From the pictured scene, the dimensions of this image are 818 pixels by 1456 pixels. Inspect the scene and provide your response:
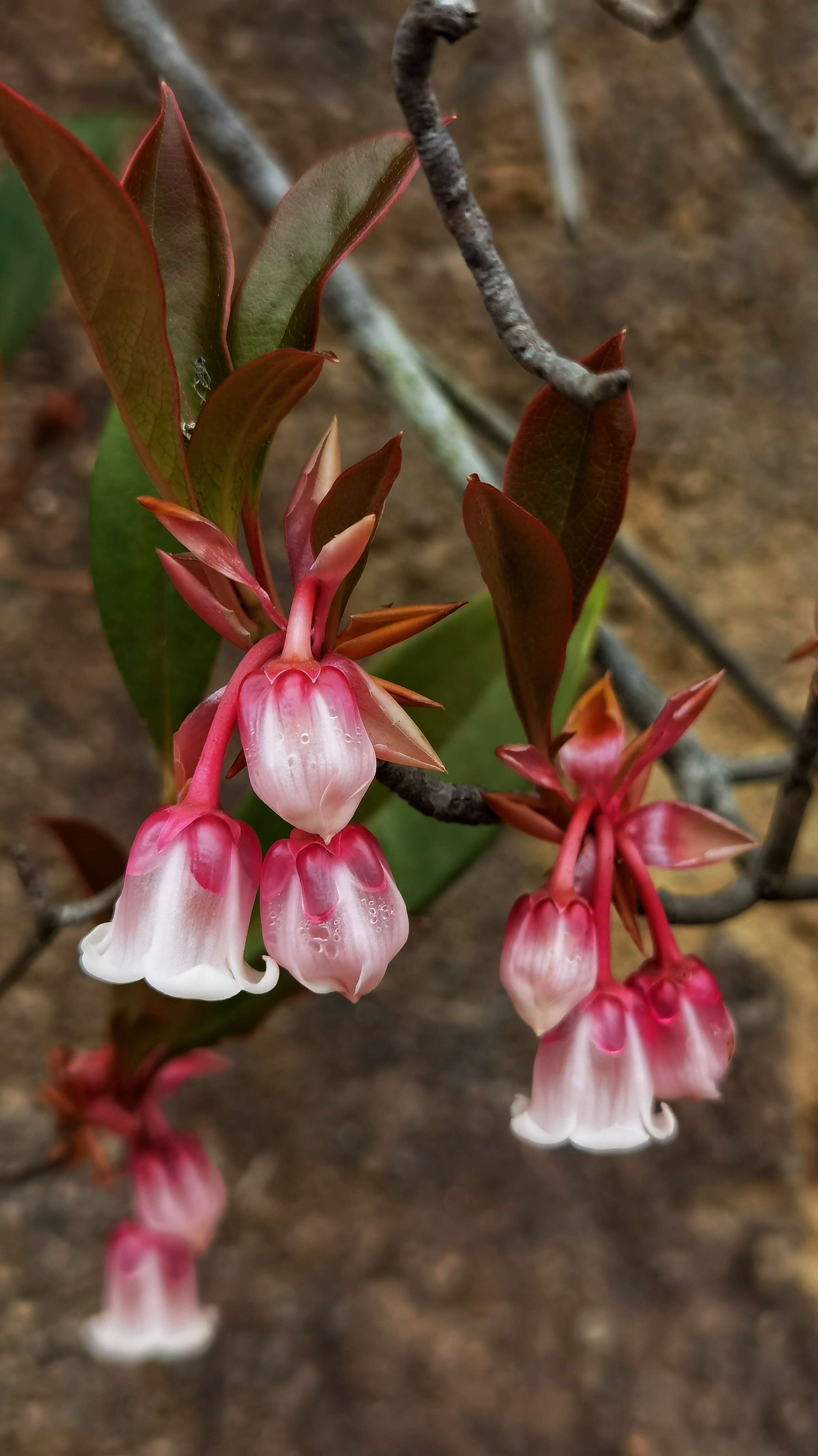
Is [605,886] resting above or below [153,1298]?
above

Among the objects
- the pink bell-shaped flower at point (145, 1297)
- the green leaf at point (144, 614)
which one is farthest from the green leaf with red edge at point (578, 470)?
the pink bell-shaped flower at point (145, 1297)

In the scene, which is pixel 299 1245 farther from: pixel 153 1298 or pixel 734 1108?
pixel 734 1108

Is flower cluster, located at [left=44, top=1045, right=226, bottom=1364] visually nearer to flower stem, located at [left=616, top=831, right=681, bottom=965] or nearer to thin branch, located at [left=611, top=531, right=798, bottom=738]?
flower stem, located at [left=616, top=831, right=681, bottom=965]

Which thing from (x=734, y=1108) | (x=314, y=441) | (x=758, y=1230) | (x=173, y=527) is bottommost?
(x=758, y=1230)

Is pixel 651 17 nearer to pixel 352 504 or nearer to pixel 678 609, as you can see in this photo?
pixel 352 504

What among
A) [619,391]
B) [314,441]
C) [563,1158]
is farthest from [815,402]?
[619,391]

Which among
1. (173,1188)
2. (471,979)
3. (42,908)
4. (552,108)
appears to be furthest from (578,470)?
(471,979)
